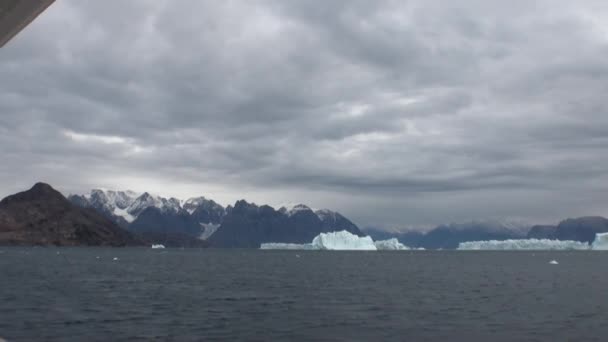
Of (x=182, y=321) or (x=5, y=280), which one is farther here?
(x=5, y=280)

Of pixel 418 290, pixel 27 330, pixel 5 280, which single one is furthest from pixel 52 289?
pixel 418 290

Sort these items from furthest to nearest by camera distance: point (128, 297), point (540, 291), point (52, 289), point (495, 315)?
point (540, 291)
point (52, 289)
point (128, 297)
point (495, 315)

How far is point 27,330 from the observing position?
38875 millimetres

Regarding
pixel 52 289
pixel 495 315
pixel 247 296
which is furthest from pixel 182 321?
pixel 52 289

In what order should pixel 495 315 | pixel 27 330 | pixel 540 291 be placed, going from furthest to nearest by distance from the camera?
pixel 540 291
pixel 495 315
pixel 27 330

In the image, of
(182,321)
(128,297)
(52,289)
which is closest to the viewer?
(182,321)

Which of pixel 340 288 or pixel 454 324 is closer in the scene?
pixel 454 324

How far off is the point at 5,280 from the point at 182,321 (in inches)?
2288

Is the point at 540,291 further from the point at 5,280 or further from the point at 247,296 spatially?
the point at 5,280

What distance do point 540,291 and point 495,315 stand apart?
30614 mm

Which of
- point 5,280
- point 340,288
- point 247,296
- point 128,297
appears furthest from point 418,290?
point 5,280

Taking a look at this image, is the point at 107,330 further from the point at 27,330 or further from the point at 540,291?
the point at 540,291

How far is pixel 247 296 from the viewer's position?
64.6 m

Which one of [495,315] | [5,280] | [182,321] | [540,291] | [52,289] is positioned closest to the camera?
[182,321]
